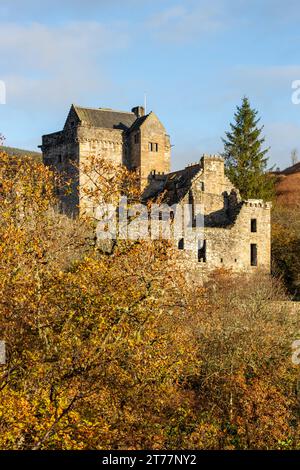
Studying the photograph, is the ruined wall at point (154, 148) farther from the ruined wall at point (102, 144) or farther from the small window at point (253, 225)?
the small window at point (253, 225)

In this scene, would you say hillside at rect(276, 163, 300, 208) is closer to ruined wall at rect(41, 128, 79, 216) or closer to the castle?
the castle

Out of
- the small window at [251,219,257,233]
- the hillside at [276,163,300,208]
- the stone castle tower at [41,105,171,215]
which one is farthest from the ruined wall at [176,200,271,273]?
the hillside at [276,163,300,208]

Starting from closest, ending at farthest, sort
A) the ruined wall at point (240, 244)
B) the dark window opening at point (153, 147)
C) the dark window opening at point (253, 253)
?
the ruined wall at point (240, 244) → the dark window opening at point (253, 253) → the dark window opening at point (153, 147)

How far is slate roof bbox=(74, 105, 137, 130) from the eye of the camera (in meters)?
61.2

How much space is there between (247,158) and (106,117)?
49.5ft

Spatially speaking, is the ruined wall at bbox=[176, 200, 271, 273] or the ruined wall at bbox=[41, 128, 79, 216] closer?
the ruined wall at bbox=[176, 200, 271, 273]

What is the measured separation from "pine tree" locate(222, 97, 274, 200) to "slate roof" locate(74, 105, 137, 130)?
1094 cm

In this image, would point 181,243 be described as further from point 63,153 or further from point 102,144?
point 63,153

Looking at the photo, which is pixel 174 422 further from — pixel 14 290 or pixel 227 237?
pixel 227 237

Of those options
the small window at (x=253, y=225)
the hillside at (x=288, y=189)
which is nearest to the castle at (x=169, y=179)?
the small window at (x=253, y=225)

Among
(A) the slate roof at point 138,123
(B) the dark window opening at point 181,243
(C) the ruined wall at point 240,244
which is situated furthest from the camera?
(A) the slate roof at point 138,123

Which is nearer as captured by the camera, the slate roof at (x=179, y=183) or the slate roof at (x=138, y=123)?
the slate roof at (x=179, y=183)

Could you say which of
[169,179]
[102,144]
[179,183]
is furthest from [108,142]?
[179,183]

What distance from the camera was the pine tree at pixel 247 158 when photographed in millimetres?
63969
